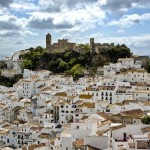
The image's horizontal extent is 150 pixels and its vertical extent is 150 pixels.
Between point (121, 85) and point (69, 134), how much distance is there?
20600 millimetres

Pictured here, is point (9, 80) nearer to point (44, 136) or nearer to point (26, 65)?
point (26, 65)

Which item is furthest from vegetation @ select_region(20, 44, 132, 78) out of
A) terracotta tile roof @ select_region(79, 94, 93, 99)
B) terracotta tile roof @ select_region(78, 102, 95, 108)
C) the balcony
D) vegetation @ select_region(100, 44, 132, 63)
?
the balcony

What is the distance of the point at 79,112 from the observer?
39.8m

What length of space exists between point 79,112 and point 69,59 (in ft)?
105

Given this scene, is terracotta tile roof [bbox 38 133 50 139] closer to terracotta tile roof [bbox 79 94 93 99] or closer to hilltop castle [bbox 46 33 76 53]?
terracotta tile roof [bbox 79 94 93 99]

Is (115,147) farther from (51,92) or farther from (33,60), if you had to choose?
(33,60)

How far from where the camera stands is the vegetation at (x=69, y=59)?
65875mm

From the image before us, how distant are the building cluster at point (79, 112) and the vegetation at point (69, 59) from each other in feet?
17.5

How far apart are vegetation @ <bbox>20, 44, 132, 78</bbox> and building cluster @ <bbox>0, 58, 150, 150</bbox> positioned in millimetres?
5343

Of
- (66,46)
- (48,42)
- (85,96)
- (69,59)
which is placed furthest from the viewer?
(48,42)

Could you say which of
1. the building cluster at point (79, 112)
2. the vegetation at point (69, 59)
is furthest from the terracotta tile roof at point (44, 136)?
the vegetation at point (69, 59)

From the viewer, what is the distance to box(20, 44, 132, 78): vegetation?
65.9 m

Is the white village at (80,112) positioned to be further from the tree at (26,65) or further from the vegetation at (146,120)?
the tree at (26,65)

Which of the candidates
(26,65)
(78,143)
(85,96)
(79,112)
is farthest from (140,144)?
(26,65)
